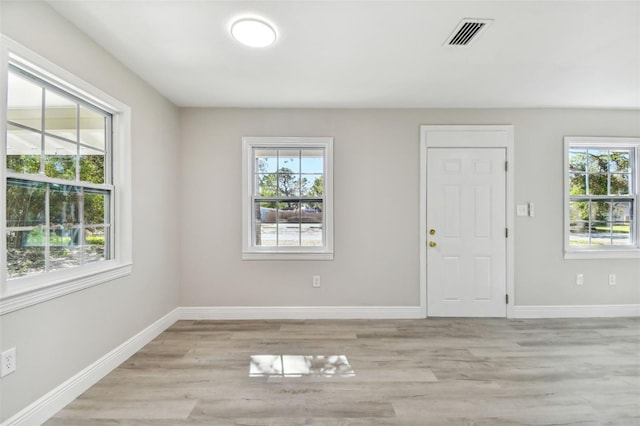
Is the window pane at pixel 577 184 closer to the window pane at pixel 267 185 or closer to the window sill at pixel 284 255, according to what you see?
the window sill at pixel 284 255

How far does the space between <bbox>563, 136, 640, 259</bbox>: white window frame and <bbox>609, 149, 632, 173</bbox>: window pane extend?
0.06 metres

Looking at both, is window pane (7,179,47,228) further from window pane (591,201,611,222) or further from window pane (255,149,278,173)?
window pane (591,201,611,222)

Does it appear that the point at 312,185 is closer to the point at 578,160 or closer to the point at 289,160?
the point at 289,160

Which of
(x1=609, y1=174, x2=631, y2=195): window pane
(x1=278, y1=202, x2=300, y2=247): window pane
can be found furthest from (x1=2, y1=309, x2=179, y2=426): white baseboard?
(x1=609, y1=174, x2=631, y2=195): window pane

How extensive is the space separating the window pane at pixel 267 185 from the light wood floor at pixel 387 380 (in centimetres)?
152

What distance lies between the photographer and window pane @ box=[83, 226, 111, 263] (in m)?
2.22


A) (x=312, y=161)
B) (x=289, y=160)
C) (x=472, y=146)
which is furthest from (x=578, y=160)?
(x=289, y=160)

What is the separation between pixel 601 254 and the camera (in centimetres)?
351

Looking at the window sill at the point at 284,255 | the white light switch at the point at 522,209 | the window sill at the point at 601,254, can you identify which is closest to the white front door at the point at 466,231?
the white light switch at the point at 522,209

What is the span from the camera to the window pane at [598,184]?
3.60m

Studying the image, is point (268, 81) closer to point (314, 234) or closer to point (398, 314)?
point (314, 234)

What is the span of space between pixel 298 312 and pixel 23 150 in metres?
2.76

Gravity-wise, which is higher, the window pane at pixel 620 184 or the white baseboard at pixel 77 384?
the window pane at pixel 620 184

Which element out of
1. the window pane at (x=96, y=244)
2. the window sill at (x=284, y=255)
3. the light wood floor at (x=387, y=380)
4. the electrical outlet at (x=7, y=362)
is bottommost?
the light wood floor at (x=387, y=380)
